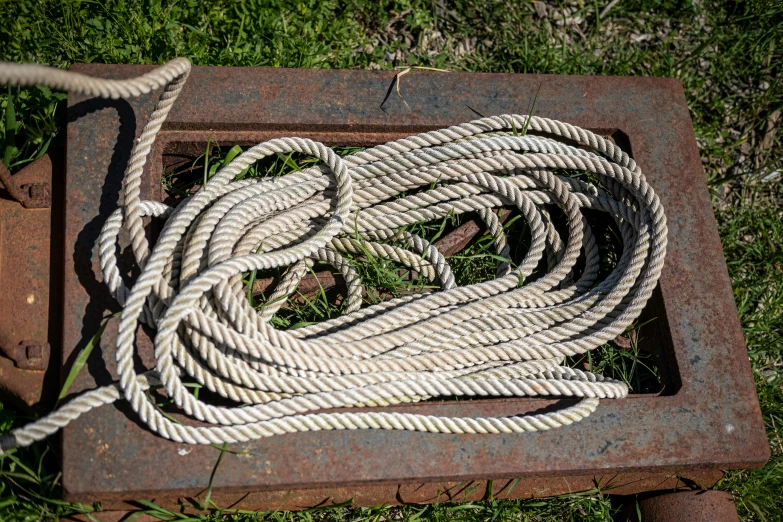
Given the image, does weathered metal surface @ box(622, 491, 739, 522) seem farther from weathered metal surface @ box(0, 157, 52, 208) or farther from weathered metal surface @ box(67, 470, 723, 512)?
weathered metal surface @ box(0, 157, 52, 208)

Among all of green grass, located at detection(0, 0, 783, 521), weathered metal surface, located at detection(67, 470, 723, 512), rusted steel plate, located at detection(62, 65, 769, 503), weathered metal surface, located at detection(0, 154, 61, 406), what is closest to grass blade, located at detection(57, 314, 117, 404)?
rusted steel plate, located at detection(62, 65, 769, 503)

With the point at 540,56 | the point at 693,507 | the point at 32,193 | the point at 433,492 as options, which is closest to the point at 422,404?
the point at 433,492

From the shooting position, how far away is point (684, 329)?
2.09 m

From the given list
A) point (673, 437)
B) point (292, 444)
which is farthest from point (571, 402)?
point (292, 444)

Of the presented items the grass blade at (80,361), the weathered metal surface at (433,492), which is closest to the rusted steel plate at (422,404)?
the grass blade at (80,361)

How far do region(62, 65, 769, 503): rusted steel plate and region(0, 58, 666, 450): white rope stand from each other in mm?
58

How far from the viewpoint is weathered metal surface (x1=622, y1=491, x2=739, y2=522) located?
2045 mm

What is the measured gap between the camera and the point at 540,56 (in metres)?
2.97

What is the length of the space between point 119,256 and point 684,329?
1615mm

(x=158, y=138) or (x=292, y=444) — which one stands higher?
(x=158, y=138)

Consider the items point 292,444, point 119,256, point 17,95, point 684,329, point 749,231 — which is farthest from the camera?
point 749,231

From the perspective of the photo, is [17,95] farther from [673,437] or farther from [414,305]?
[673,437]

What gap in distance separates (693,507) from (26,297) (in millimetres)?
1954

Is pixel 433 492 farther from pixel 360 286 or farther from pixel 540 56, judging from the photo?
pixel 540 56
